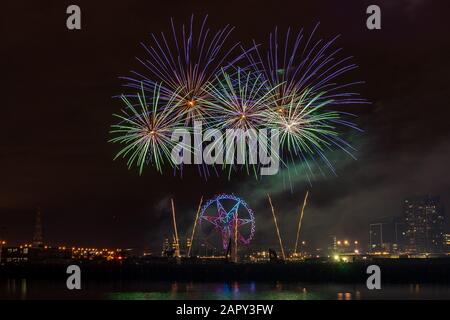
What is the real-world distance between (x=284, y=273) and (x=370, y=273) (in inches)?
752

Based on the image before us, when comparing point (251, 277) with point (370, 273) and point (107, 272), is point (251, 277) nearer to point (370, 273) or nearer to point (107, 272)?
point (370, 273)

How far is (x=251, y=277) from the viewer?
15050 centimetres

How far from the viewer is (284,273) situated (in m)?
153
